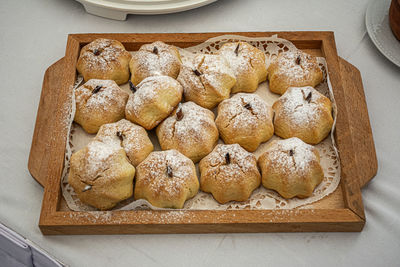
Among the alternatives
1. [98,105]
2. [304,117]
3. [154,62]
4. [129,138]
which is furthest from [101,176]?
[304,117]

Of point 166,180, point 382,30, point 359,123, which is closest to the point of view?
point 166,180

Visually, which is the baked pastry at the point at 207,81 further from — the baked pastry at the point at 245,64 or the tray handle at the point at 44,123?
the tray handle at the point at 44,123

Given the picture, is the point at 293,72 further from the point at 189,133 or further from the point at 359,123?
the point at 189,133

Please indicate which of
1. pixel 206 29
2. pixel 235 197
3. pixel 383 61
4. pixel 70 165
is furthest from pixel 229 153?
pixel 383 61

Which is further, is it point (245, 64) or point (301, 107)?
point (245, 64)

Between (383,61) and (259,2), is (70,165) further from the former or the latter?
(383,61)

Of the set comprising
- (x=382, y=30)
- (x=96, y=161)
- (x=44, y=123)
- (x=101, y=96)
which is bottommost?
(x=44, y=123)
